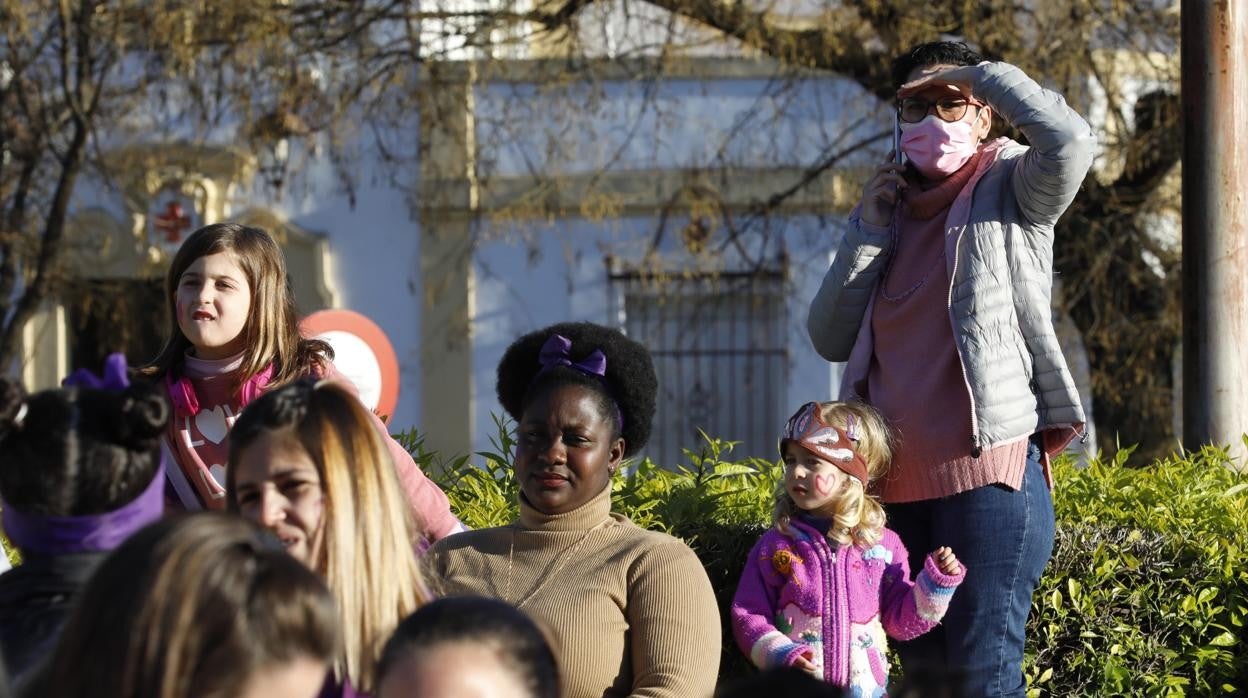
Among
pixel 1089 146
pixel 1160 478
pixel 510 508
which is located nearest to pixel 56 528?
pixel 510 508

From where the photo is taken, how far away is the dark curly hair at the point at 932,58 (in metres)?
4.15

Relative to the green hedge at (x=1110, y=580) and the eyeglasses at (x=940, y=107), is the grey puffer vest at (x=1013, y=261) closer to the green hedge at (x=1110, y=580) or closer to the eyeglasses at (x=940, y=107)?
the eyeglasses at (x=940, y=107)

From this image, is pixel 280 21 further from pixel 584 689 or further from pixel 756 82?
pixel 584 689

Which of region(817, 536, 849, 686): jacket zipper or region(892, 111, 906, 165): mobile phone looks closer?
region(817, 536, 849, 686): jacket zipper

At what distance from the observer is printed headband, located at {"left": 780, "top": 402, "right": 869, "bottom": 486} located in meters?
3.96

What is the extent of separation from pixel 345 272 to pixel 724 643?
9.92 metres

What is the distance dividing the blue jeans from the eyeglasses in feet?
2.86

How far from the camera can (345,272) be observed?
13.8 meters

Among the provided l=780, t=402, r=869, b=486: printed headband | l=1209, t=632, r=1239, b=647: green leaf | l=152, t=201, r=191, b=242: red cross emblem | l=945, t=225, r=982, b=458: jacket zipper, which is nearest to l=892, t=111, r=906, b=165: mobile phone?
l=945, t=225, r=982, b=458: jacket zipper

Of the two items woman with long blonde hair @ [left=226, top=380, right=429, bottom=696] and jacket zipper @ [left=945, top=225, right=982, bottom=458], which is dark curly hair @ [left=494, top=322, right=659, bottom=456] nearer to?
jacket zipper @ [left=945, top=225, right=982, bottom=458]

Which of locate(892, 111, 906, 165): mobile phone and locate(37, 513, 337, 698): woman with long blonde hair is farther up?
locate(892, 111, 906, 165): mobile phone

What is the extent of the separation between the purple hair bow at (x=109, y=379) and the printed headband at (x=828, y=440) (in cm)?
184

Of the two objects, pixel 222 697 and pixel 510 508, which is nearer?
pixel 222 697

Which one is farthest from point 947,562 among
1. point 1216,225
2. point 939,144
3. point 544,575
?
point 1216,225
